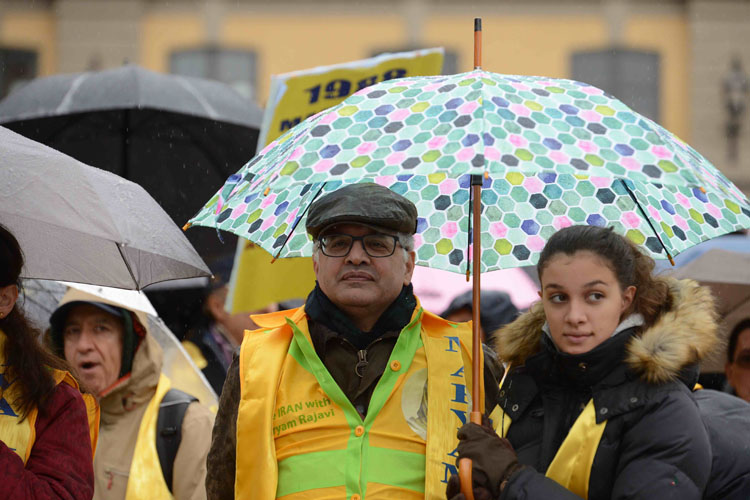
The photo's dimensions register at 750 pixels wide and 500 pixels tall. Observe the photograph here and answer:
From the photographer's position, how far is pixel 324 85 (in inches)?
219

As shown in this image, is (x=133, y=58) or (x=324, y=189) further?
(x=133, y=58)

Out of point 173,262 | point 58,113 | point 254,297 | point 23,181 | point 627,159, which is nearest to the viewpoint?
point 627,159

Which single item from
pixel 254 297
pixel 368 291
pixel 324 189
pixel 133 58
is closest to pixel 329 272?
pixel 368 291

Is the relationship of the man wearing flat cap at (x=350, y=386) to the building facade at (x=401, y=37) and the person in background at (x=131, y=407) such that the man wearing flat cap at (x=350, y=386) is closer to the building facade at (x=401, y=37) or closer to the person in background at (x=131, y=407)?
the person in background at (x=131, y=407)

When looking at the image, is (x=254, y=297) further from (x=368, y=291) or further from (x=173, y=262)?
(x=368, y=291)

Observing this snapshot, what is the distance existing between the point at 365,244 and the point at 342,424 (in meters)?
0.54

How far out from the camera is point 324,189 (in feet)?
12.0

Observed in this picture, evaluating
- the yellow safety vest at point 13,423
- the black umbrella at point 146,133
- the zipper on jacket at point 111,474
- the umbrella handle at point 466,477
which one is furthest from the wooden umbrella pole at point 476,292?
the black umbrella at point 146,133

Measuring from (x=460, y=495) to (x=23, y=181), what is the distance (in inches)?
59.1

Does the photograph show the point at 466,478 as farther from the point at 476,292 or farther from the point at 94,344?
the point at 94,344

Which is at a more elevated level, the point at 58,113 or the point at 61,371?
the point at 58,113

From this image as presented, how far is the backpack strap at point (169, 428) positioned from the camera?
4402 millimetres

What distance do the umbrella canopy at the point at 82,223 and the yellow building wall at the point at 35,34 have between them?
602 inches

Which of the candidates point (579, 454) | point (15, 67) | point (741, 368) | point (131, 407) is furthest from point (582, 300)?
point (15, 67)
